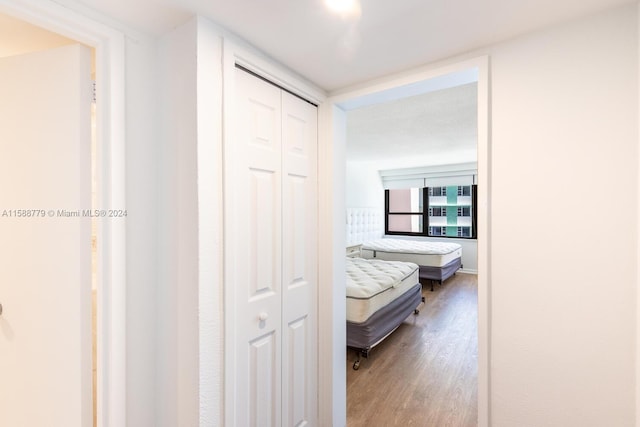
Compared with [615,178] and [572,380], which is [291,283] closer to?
[572,380]

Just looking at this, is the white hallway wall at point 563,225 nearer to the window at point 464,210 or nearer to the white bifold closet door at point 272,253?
the white bifold closet door at point 272,253

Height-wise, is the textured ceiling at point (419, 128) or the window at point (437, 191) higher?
the textured ceiling at point (419, 128)

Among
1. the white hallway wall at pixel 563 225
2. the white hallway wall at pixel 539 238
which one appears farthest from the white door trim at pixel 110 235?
the white hallway wall at pixel 563 225

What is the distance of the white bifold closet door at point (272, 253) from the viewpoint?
48.8 inches

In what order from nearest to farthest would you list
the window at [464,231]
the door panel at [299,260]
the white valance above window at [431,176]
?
the door panel at [299,260]
the white valance above window at [431,176]
the window at [464,231]

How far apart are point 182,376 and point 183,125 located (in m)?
0.95

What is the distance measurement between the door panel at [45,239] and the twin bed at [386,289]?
6.68ft

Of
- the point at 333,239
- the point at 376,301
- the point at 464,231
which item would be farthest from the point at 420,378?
the point at 464,231

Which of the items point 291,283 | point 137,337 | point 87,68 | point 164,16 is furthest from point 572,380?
point 87,68

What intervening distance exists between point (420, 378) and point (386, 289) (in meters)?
0.84

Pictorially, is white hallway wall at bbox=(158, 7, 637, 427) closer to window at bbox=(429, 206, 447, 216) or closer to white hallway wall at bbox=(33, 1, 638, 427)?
white hallway wall at bbox=(33, 1, 638, 427)

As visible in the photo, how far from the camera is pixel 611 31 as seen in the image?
1031mm

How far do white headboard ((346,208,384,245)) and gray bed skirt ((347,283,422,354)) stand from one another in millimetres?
2554

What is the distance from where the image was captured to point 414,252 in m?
5.41
